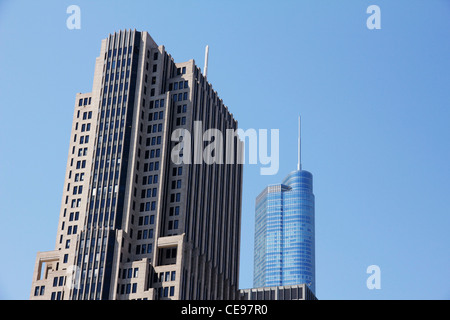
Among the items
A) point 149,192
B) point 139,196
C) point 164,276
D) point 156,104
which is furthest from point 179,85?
point 164,276

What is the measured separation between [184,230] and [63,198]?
102 ft

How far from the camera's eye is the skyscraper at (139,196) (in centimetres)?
16188

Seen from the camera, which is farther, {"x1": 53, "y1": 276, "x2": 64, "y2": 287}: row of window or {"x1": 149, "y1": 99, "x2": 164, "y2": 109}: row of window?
{"x1": 149, "y1": 99, "x2": 164, "y2": 109}: row of window

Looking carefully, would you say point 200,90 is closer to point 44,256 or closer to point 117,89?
point 117,89

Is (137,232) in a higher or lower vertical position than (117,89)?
lower

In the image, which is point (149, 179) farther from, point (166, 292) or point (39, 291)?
point (39, 291)

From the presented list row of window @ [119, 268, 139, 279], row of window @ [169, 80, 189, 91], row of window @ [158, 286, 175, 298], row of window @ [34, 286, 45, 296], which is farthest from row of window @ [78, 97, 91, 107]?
row of window @ [158, 286, 175, 298]

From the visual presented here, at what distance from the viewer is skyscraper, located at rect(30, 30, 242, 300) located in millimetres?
161875

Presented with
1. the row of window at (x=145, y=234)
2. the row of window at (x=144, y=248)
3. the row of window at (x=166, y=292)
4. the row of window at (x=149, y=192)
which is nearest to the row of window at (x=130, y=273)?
the row of window at (x=166, y=292)

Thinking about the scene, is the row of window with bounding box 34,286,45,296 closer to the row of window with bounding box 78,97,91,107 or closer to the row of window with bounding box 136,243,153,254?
the row of window with bounding box 136,243,153,254

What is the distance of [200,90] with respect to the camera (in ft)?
631

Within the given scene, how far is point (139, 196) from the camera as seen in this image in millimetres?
173750
